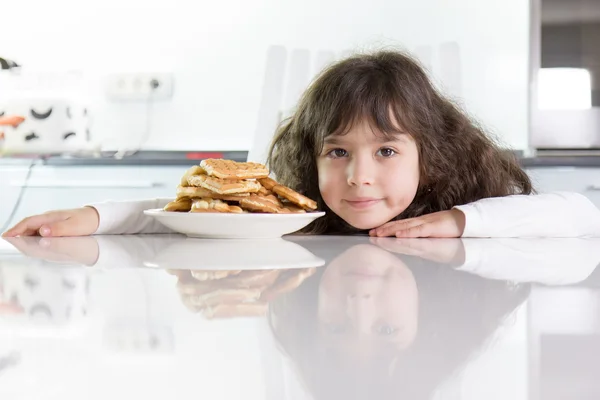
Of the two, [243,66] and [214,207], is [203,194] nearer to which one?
[214,207]

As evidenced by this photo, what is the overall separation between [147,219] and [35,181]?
152 cm

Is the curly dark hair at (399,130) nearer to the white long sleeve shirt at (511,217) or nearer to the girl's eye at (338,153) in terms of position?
the girl's eye at (338,153)

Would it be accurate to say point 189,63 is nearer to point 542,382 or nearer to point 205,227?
point 205,227

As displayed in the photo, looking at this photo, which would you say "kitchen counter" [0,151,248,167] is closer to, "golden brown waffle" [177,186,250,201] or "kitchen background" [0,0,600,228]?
"kitchen background" [0,0,600,228]

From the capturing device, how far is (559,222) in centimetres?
130

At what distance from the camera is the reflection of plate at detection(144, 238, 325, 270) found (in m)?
0.62

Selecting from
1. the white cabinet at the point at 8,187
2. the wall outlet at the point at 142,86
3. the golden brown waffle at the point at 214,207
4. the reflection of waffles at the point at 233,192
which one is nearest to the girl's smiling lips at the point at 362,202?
the reflection of waffles at the point at 233,192

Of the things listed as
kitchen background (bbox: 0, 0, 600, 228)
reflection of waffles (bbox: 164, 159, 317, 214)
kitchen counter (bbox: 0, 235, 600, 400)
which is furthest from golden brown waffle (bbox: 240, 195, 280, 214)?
kitchen background (bbox: 0, 0, 600, 228)

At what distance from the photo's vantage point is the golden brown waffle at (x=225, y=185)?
107 cm

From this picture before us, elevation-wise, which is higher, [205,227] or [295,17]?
[295,17]

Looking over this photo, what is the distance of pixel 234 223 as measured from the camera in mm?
992

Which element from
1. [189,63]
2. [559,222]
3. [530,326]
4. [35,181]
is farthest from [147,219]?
[189,63]

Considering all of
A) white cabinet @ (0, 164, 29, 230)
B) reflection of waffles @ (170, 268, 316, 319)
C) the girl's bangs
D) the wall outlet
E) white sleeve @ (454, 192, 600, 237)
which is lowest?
white cabinet @ (0, 164, 29, 230)

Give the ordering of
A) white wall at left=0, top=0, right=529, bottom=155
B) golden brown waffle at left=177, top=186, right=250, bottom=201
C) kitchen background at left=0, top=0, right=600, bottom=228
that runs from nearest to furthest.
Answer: golden brown waffle at left=177, top=186, right=250, bottom=201
kitchen background at left=0, top=0, right=600, bottom=228
white wall at left=0, top=0, right=529, bottom=155
